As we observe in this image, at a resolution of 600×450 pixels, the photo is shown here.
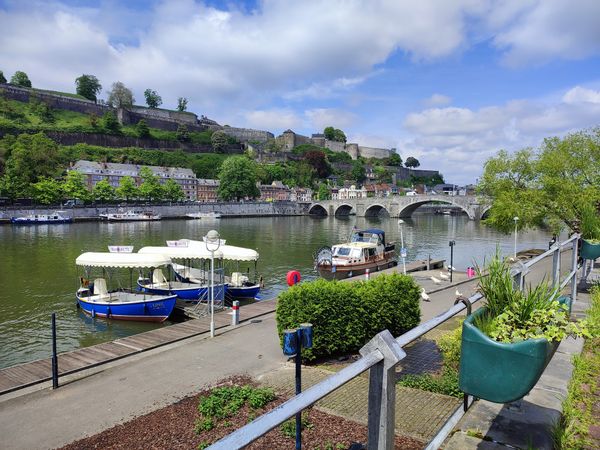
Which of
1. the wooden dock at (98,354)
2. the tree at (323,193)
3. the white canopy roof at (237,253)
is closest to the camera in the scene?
the wooden dock at (98,354)

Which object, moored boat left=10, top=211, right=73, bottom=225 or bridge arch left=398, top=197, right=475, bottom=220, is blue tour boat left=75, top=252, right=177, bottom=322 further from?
bridge arch left=398, top=197, right=475, bottom=220

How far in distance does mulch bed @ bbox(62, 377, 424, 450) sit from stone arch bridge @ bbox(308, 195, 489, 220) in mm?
89785

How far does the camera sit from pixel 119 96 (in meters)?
164

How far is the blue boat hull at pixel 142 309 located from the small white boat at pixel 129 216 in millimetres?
73249

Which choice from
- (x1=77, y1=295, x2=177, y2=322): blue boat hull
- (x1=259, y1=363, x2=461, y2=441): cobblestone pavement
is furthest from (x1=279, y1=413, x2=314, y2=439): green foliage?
(x1=77, y1=295, x2=177, y2=322): blue boat hull

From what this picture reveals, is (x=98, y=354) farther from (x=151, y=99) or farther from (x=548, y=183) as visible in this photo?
(x=151, y=99)

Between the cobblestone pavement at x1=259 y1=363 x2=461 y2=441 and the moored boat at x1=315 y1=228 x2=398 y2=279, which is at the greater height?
the cobblestone pavement at x1=259 y1=363 x2=461 y2=441

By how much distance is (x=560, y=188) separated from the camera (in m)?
31.6

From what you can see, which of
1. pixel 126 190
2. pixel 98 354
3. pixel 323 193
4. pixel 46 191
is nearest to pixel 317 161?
pixel 323 193

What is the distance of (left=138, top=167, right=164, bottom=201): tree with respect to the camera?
104938mm

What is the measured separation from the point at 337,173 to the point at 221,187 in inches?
3157

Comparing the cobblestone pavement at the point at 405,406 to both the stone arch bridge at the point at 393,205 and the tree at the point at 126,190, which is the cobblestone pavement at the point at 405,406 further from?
the tree at the point at 126,190

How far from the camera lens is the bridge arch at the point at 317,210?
424ft

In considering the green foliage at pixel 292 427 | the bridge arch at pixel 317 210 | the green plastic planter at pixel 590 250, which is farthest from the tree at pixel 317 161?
the green foliage at pixel 292 427
